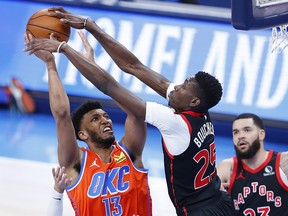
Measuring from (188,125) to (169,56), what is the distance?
5068 millimetres

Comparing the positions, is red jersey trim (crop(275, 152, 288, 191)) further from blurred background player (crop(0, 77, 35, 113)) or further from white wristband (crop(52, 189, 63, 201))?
blurred background player (crop(0, 77, 35, 113))

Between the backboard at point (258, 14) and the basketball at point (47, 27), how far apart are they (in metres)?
1.21

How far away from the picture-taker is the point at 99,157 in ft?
20.5

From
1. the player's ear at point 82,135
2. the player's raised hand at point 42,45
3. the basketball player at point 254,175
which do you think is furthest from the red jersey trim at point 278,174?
the player's raised hand at point 42,45

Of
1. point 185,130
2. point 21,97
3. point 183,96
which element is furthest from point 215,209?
point 21,97

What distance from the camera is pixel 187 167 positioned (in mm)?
5898

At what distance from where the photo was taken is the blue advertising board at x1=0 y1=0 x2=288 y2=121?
415 inches

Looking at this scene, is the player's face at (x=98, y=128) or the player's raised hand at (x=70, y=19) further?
the player's face at (x=98, y=128)

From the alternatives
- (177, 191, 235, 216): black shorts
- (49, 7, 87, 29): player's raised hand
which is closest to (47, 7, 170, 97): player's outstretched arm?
(49, 7, 87, 29): player's raised hand

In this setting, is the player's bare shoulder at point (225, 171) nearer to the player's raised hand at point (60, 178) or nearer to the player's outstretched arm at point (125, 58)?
the player's outstretched arm at point (125, 58)

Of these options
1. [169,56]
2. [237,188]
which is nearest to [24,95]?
[169,56]

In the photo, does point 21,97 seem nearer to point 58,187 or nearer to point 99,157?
point 99,157

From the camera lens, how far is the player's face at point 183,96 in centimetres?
597

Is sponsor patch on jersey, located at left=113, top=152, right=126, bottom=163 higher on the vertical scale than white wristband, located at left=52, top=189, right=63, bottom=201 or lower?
higher
